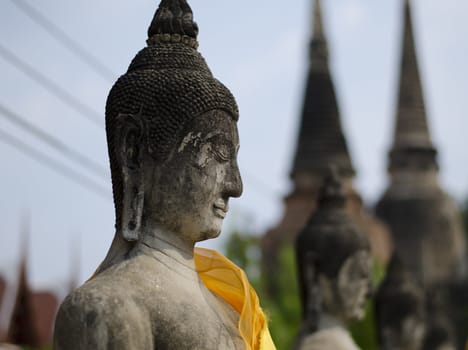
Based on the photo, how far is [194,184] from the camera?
13.9 feet

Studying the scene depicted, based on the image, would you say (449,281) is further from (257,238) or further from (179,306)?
(179,306)

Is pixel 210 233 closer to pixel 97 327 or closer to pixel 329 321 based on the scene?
pixel 97 327

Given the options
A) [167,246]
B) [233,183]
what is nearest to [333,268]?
[233,183]

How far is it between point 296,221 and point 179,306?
30630 mm

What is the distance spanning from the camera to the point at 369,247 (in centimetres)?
814

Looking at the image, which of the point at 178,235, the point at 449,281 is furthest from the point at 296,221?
the point at 178,235

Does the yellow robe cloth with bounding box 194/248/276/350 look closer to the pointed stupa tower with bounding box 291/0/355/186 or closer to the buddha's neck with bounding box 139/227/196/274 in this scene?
the buddha's neck with bounding box 139/227/196/274

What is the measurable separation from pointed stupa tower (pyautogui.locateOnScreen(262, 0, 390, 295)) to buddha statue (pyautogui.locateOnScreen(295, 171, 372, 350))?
968 inches

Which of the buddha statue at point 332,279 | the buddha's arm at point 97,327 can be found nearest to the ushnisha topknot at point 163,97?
the buddha's arm at point 97,327

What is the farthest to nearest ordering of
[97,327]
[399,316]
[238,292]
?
[399,316]
[238,292]
[97,327]

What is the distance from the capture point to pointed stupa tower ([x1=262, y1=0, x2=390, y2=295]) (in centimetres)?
3441

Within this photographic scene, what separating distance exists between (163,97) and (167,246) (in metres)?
0.59

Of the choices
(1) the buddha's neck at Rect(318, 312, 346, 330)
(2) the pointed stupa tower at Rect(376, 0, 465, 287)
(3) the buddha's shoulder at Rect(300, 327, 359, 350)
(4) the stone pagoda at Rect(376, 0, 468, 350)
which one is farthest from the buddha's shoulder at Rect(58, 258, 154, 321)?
(2) the pointed stupa tower at Rect(376, 0, 465, 287)

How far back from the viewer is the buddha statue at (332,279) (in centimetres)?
770
